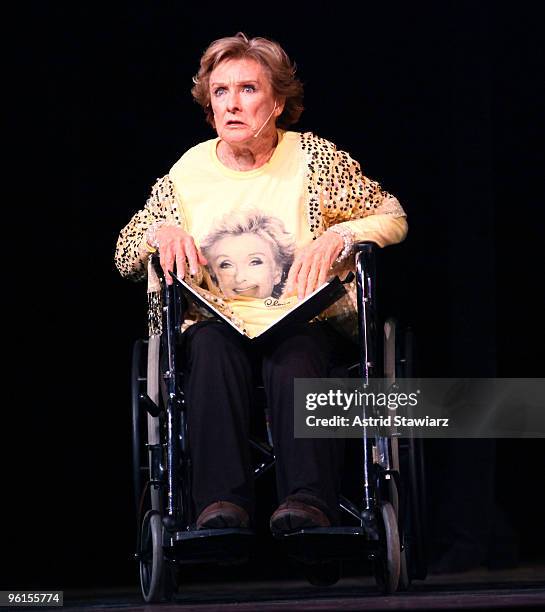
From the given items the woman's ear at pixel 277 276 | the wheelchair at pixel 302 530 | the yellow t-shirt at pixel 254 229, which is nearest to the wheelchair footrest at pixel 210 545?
the wheelchair at pixel 302 530

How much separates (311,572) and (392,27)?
5.16ft

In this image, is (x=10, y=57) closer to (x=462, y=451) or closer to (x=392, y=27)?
(x=392, y=27)

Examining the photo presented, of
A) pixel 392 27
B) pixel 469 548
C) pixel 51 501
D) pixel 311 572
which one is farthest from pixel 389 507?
pixel 392 27

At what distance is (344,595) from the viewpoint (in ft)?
7.95

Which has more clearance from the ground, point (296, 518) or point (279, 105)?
point (279, 105)

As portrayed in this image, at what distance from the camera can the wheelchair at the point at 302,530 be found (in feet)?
7.00

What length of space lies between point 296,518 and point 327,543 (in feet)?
0.24

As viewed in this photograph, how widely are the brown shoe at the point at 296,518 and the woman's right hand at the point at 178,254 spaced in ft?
1.62

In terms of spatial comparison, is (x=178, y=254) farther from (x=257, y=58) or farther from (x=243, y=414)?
(x=257, y=58)

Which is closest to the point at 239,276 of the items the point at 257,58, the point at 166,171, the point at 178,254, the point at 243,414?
the point at 178,254

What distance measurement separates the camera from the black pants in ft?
7.20

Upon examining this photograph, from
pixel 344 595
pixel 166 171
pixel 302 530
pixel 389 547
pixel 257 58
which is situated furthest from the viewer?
pixel 166 171

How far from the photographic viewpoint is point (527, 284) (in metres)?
3.45

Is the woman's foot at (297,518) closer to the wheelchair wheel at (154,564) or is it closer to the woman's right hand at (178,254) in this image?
the wheelchair wheel at (154,564)
